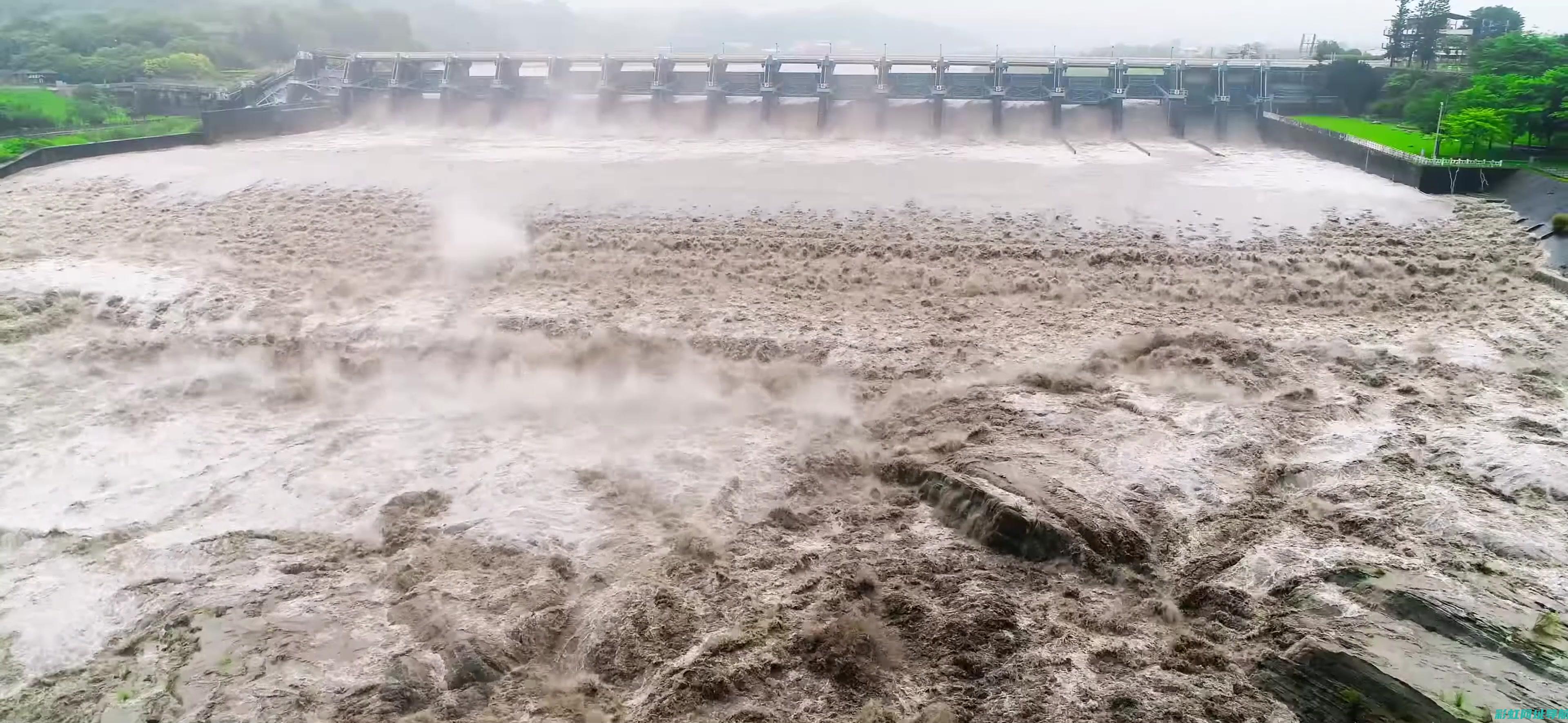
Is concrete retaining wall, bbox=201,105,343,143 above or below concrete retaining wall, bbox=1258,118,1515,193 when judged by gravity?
above

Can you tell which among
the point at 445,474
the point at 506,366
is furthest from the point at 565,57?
the point at 445,474

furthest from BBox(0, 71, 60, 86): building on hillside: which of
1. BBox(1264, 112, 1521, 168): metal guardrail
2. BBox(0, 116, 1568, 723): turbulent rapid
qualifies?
BBox(1264, 112, 1521, 168): metal guardrail

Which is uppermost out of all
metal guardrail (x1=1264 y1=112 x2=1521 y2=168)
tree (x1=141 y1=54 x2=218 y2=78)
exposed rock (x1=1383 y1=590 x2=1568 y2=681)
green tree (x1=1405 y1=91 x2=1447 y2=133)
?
tree (x1=141 y1=54 x2=218 y2=78)

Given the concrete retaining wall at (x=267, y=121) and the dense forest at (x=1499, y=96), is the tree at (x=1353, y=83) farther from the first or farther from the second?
the concrete retaining wall at (x=267, y=121)

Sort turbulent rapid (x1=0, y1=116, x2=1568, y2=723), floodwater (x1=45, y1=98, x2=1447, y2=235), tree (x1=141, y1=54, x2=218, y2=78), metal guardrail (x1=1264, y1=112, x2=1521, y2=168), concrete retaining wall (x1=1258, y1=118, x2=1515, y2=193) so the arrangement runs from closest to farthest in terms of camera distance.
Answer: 1. turbulent rapid (x1=0, y1=116, x2=1568, y2=723)
2. floodwater (x1=45, y1=98, x2=1447, y2=235)
3. concrete retaining wall (x1=1258, y1=118, x2=1515, y2=193)
4. metal guardrail (x1=1264, y1=112, x2=1521, y2=168)
5. tree (x1=141, y1=54, x2=218, y2=78)

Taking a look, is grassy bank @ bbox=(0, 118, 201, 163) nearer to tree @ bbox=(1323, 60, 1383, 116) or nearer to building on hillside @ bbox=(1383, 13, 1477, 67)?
tree @ bbox=(1323, 60, 1383, 116)

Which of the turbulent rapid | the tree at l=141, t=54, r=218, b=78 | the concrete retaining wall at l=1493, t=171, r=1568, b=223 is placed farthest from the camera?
the tree at l=141, t=54, r=218, b=78

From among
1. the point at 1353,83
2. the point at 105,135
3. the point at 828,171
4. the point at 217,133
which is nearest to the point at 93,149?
the point at 105,135
